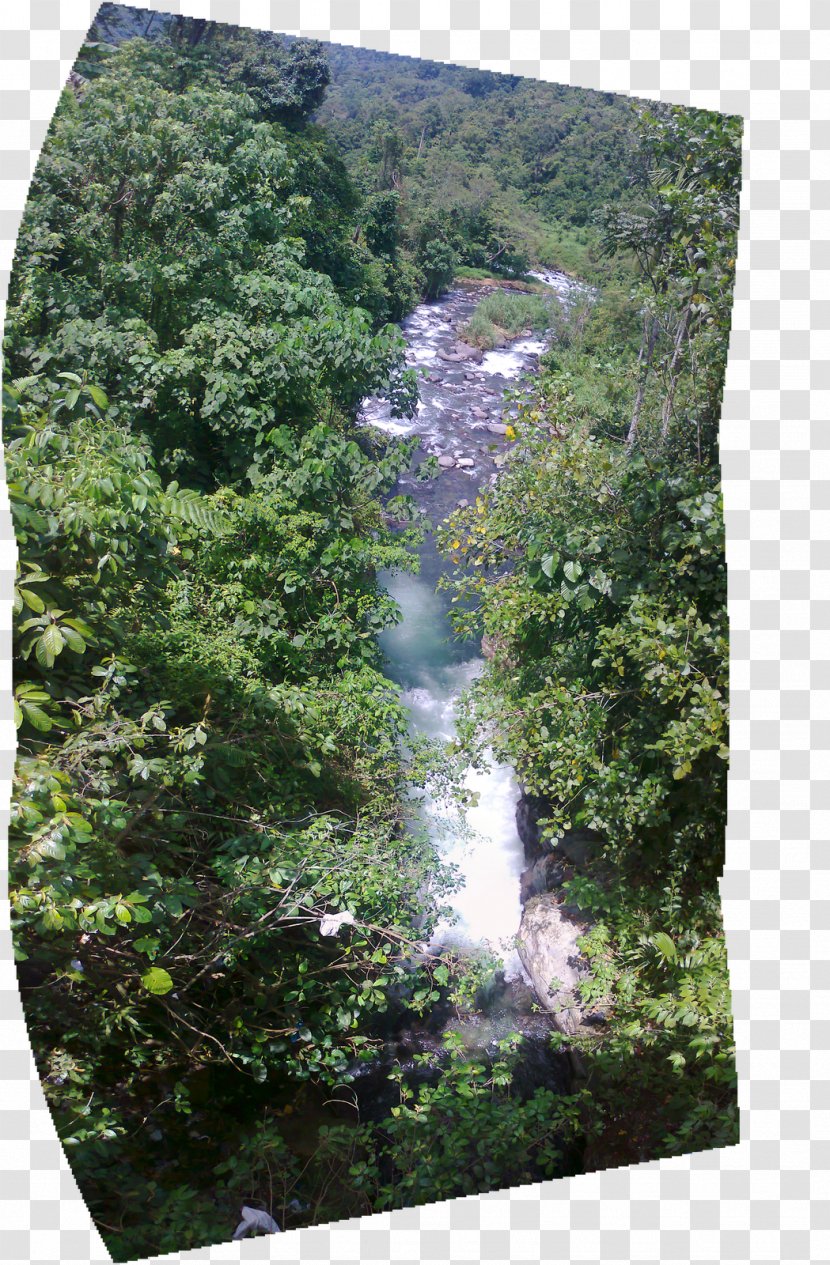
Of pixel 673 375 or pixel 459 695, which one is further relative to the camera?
pixel 459 695

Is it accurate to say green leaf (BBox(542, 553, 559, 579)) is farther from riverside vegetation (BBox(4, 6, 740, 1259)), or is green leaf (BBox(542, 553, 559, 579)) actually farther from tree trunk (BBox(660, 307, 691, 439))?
tree trunk (BBox(660, 307, 691, 439))

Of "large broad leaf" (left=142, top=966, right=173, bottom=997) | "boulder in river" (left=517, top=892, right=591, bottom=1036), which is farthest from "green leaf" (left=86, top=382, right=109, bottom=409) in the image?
"boulder in river" (left=517, top=892, right=591, bottom=1036)

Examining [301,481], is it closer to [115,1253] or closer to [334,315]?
[334,315]

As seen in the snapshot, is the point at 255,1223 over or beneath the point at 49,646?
beneath

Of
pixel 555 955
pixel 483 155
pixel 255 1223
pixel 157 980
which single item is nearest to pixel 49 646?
pixel 157 980

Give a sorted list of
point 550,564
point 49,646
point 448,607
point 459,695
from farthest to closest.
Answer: point 448,607 → point 459,695 → point 550,564 → point 49,646

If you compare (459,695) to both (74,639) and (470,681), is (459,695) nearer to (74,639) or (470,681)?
(470,681)

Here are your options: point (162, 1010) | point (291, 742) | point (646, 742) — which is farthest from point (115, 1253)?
point (646, 742)
